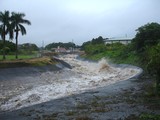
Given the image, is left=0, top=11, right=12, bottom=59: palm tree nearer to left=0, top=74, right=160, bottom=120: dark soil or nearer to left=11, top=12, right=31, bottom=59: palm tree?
left=11, top=12, right=31, bottom=59: palm tree

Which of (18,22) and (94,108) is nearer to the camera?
(94,108)

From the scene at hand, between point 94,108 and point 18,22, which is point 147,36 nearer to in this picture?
point 18,22

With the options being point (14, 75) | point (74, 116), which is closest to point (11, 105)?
point (74, 116)

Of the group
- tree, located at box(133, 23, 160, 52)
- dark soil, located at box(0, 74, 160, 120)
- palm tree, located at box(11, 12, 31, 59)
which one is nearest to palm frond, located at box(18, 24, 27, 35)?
palm tree, located at box(11, 12, 31, 59)

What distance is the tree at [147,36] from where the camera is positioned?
5712 cm

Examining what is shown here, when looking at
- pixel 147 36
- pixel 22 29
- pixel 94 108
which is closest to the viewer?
pixel 94 108

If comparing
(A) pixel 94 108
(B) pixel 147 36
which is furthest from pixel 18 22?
(A) pixel 94 108

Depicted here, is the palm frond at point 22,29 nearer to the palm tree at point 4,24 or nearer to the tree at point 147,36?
the palm tree at point 4,24

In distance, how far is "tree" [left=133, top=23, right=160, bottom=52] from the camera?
57.1 m

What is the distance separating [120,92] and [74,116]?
29.2ft

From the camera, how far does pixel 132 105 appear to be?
1836 cm

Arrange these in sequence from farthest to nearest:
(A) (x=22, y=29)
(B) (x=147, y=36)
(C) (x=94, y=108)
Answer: (A) (x=22, y=29) < (B) (x=147, y=36) < (C) (x=94, y=108)

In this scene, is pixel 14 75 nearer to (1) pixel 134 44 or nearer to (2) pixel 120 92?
(2) pixel 120 92

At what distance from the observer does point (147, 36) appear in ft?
189
